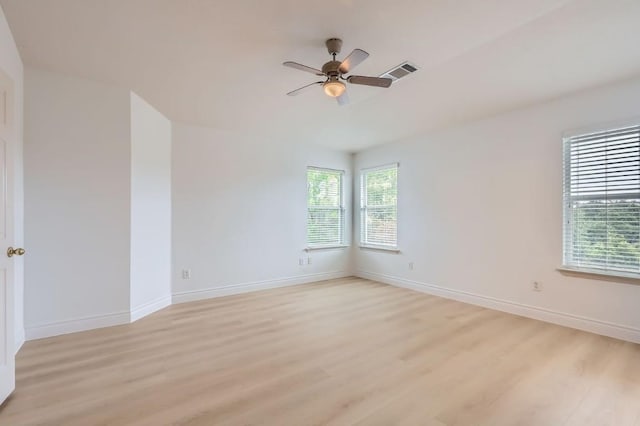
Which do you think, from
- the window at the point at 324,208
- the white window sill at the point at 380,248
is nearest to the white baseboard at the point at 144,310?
the window at the point at 324,208

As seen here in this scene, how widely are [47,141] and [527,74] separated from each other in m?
4.64

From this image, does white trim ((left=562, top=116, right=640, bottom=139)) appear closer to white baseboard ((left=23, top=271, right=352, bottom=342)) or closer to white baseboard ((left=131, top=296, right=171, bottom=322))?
white baseboard ((left=23, top=271, right=352, bottom=342))

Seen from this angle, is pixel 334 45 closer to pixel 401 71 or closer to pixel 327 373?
pixel 401 71

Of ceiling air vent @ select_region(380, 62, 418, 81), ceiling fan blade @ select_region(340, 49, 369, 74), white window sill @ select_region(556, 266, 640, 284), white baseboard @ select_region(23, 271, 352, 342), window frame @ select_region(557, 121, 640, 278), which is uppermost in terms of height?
ceiling air vent @ select_region(380, 62, 418, 81)

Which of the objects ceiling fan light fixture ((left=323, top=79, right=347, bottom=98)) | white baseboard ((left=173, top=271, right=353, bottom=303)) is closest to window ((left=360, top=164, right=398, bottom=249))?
white baseboard ((left=173, top=271, right=353, bottom=303))

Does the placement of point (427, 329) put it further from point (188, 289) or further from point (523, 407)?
point (188, 289)

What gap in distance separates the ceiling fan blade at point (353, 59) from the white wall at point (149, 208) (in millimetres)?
2497

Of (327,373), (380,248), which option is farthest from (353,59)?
(380,248)

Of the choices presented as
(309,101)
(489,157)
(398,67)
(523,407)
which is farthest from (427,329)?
(309,101)

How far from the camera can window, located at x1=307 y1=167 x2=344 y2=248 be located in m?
5.55

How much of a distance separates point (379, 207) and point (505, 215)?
214cm

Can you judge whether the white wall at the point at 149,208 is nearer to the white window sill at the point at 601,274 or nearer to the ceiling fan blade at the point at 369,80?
the ceiling fan blade at the point at 369,80

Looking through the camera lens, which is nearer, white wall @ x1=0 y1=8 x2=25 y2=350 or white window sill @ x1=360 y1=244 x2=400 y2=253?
white wall @ x1=0 y1=8 x2=25 y2=350

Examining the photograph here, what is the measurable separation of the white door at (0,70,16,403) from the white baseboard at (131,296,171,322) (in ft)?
4.52
